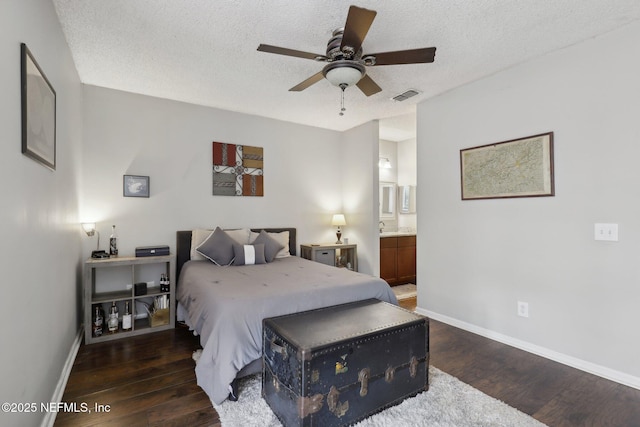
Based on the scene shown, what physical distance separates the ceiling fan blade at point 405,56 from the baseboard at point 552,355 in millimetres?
2628

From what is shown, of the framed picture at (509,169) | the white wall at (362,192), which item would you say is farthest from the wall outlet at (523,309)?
the white wall at (362,192)

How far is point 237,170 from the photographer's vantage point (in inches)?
168

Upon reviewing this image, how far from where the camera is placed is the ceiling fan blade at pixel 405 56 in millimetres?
2055

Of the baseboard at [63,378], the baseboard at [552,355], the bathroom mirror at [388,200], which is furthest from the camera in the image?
the bathroom mirror at [388,200]

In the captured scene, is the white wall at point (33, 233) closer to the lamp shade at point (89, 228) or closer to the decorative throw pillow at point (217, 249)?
the lamp shade at point (89, 228)

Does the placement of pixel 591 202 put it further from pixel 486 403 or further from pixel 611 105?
pixel 486 403

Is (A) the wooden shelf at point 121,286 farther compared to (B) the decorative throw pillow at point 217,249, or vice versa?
(B) the decorative throw pillow at point 217,249

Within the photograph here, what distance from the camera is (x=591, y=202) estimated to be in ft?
8.04

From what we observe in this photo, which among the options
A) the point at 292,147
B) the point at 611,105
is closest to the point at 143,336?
the point at 292,147

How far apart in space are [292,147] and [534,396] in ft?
13.0

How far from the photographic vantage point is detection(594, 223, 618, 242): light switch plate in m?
2.34

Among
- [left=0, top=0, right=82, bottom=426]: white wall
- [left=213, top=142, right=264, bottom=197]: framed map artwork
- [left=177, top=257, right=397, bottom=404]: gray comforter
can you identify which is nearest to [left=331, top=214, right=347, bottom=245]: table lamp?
[left=213, top=142, right=264, bottom=197]: framed map artwork

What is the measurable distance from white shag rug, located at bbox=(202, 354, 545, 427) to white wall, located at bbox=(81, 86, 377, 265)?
2466mm

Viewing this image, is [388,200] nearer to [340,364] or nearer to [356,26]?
[356,26]
